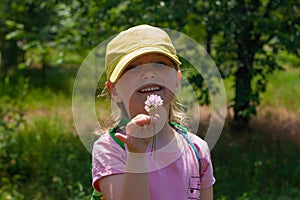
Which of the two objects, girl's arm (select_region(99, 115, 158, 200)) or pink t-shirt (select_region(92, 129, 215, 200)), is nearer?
girl's arm (select_region(99, 115, 158, 200))

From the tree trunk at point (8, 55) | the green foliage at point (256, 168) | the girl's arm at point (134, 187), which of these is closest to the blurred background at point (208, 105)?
the green foliage at point (256, 168)

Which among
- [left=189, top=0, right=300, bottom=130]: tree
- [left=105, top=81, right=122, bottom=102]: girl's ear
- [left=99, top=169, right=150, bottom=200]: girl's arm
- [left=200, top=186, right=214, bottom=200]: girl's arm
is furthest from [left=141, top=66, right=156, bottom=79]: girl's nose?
[left=189, top=0, right=300, bottom=130]: tree

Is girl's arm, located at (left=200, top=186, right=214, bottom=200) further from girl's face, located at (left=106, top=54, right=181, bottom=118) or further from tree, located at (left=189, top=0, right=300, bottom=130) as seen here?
tree, located at (left=189, top=0, right=300, bottom=130)

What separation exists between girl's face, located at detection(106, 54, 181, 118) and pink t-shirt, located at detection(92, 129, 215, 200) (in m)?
0.12

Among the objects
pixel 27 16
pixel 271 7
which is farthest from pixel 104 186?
pixel 27 16

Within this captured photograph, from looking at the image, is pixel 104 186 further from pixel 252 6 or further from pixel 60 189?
pixel 252 6

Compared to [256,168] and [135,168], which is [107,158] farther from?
[256,168]

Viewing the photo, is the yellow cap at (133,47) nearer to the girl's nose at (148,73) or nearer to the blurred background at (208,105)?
the girl's nose at (148,73)

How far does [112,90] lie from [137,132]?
31cm

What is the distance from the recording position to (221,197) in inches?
134

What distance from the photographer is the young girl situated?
50.9 inches

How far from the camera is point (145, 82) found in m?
1.33

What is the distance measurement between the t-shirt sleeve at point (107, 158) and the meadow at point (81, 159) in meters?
1.60

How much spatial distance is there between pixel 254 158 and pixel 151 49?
2.88m
